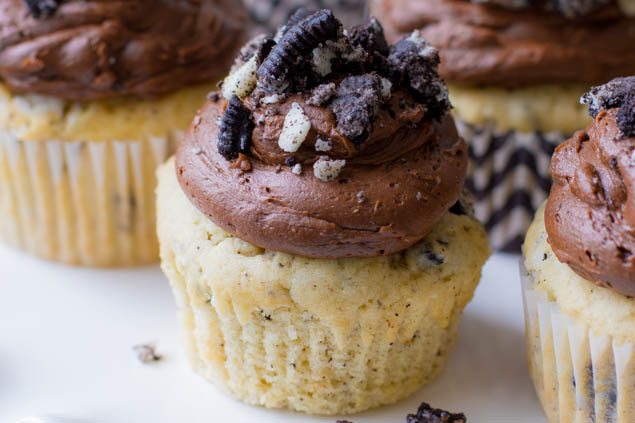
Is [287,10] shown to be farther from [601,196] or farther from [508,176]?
[601,196]

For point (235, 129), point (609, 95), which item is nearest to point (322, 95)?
point (235, 129)

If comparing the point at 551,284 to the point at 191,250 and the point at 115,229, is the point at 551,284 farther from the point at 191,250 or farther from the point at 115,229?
the point at 115,229

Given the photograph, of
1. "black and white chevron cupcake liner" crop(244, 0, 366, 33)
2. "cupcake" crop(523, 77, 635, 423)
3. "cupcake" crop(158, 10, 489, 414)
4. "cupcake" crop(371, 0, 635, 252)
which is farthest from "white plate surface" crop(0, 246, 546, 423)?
"black and white chevron cupcake liner" crop(244, 0, 366, 33)

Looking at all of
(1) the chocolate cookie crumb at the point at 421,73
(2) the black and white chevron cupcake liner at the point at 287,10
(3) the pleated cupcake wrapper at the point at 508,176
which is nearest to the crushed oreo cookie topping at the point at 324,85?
(1) the chocolate cookie crumb at the point at 421,73

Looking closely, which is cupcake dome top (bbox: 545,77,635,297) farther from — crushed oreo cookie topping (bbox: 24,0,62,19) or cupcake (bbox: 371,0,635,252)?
crushed oreo cookie topping (bbox: 24,0,62,19)

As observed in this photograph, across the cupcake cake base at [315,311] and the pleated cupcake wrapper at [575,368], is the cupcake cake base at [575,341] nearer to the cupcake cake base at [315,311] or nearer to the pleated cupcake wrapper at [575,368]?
the pleated cupcake wrapper at [575,368]

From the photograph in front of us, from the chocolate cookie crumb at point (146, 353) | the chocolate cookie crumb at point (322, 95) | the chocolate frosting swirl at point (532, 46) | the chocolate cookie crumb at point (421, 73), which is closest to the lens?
the chocolate cookie crumb at point (322, 95)
